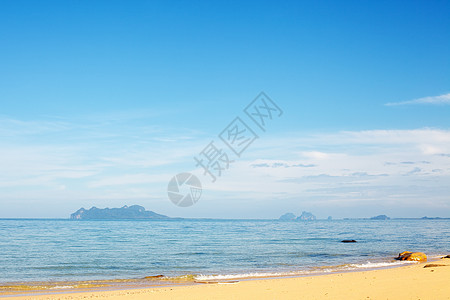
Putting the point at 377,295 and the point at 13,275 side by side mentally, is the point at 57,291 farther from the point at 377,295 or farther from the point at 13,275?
the point at 377,295

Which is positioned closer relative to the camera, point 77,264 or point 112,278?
point 112,278

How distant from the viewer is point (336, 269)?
24.5 m

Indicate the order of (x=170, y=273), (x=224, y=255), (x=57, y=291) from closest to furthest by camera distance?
(x=57, y=291) → (x=170, y=273) → (x=224, y=255)

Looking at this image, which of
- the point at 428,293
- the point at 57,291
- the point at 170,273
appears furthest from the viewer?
the point at 170,273

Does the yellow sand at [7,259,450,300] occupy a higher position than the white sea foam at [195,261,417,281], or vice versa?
the yellow sand at [7,259,450,300]

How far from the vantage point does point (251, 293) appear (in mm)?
14688

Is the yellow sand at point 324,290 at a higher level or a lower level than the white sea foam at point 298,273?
higher

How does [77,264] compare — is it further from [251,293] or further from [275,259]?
[251,293]

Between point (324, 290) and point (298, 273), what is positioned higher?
point (324, 290)

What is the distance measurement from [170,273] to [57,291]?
285 inches

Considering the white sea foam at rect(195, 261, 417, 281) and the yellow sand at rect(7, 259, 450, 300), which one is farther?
the white sea foam at rect(195, 261, 417, 281)

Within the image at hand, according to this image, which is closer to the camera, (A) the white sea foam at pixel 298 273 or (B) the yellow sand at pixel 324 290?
(B) the yellow sand at pixel 324 290

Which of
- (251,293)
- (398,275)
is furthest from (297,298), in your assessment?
(398,275)

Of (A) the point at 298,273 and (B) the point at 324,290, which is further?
(A) the point at 298,273
